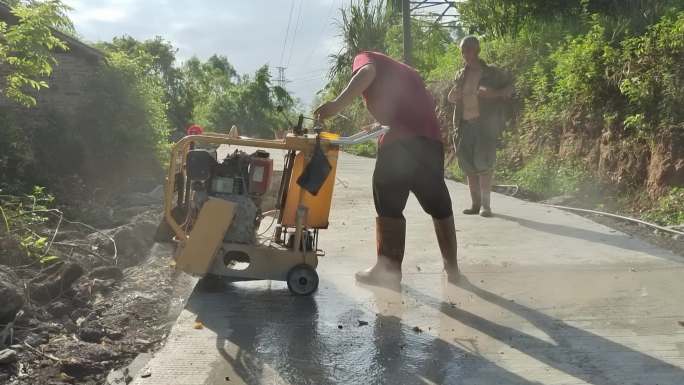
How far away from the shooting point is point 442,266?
5449 mm

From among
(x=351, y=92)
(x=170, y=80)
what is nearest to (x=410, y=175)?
(x=351, y=92)

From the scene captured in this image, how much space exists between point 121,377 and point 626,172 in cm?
698

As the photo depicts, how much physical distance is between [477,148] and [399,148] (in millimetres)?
2690

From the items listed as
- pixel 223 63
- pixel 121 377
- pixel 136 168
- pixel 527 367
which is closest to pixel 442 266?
pixel 527 367

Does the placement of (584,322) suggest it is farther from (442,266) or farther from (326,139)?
Answer: (326,139)

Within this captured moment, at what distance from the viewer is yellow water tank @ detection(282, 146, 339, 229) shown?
4617 millimetres

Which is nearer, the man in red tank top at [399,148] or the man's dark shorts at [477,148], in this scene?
the man in red tank top at [399,148]

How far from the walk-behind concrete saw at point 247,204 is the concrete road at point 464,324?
213 millimetres

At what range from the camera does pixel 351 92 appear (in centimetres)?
455

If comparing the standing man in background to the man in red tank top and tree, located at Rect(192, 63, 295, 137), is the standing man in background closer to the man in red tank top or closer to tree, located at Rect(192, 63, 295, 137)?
the man in red tank top

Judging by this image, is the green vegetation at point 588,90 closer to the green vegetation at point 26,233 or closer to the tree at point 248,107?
the green vegetation at point 26,233

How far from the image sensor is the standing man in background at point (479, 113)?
275 inches

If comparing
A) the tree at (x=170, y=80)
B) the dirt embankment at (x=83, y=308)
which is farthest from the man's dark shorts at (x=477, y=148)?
the tree at (x=170, y=80)

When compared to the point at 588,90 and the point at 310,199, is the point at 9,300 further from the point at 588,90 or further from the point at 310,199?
the point at 588,90
